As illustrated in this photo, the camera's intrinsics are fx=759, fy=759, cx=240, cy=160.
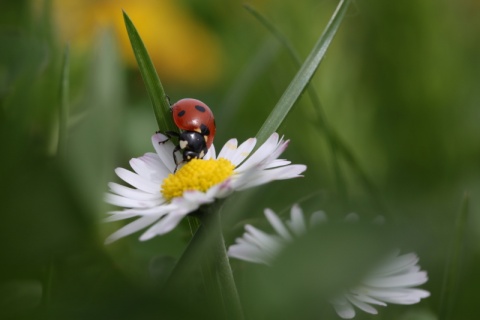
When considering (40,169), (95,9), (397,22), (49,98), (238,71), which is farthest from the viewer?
(95,9)

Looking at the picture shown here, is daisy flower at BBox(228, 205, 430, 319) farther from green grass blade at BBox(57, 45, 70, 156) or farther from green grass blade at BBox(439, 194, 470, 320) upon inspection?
green grass blade at BBox(57, 45, 70, 156)

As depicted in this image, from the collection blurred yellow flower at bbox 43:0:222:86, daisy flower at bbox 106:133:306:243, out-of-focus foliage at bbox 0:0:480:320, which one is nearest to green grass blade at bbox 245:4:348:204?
out-of-focus foliage at bbox 0:0:480:320

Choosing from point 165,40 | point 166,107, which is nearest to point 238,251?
point 166,107

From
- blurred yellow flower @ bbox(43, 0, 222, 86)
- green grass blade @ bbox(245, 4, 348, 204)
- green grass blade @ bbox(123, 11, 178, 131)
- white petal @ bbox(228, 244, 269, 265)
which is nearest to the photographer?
white petal @ bbox(228, 244, 269, 265)

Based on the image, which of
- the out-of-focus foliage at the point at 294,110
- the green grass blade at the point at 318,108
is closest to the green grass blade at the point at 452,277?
the out-of-focus foliage at the point at 294,110

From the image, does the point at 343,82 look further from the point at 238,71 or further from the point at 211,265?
the point at 211,265

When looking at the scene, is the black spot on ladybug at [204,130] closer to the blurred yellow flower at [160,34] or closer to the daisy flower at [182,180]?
the daisy flower at [182,180]
